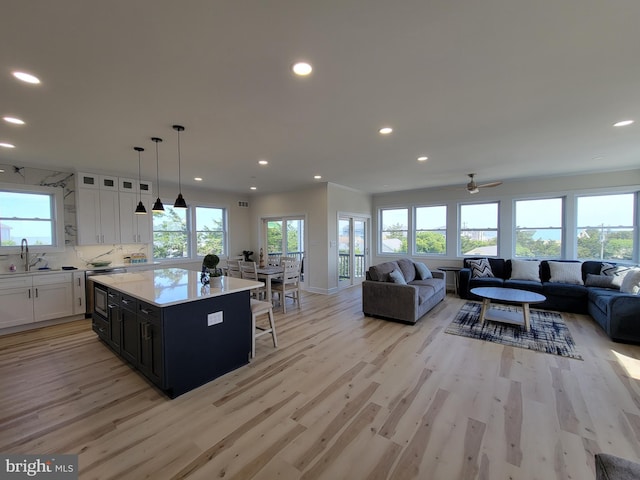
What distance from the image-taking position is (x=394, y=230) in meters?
8.20

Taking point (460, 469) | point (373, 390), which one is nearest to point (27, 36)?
point (373, 390)

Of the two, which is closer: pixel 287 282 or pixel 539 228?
pixel 287 282

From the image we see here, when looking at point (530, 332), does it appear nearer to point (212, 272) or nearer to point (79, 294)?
point (212, 272)

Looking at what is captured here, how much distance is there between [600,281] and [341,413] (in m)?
5.75

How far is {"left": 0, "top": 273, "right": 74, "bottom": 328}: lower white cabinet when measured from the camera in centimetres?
417

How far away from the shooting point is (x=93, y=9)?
1484 mm

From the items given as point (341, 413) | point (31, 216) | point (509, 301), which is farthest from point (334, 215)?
point (31, 216)

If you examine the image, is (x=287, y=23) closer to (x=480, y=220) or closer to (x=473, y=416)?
(x=473, y=416)

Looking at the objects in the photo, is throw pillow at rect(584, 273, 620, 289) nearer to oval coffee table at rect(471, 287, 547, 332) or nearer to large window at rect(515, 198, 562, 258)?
large window at rect(515, 198, 562, 258)

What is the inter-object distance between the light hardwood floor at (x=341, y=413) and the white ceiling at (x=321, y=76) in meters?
2.72

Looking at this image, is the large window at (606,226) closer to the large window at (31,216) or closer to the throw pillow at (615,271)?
the throw pillow at (615,271)

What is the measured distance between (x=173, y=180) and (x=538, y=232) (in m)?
8.42

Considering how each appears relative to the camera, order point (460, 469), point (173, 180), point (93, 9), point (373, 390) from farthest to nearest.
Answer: point (173, 180)
point (373, 390)
point (460, 469)
point (93, 9)
